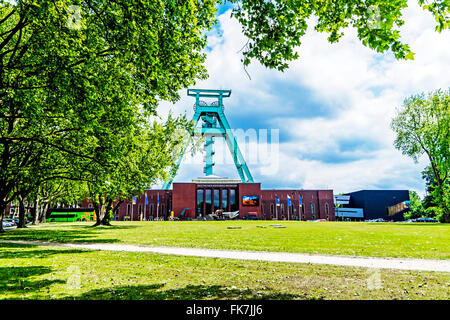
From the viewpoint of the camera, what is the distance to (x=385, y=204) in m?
92.6

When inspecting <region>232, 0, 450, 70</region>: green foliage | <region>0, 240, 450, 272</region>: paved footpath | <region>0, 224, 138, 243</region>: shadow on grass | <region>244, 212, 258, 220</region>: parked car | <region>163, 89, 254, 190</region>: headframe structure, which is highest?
<region>163, 89, 254, 190</region>: headframe structure

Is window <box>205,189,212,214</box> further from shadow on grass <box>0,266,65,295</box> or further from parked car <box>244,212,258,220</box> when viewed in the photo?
shadow on grass <box>0,266,65,295</box>

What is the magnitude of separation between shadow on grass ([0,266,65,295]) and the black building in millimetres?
100913

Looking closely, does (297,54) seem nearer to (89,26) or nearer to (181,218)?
(89,26)

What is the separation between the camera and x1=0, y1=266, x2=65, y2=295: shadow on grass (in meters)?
5.18

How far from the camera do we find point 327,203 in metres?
81.9

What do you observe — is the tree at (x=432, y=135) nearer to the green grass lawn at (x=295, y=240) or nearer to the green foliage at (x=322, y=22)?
the green grass lawn at (x=295, y=240)

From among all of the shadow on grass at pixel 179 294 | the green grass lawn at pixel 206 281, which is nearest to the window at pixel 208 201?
the green grass lawn at pixel 206 281

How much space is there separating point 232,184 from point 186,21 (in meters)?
68.1

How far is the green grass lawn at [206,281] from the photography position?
486 centimetres

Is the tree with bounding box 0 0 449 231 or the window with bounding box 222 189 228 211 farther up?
the tree with bounding box 0 0 449 231

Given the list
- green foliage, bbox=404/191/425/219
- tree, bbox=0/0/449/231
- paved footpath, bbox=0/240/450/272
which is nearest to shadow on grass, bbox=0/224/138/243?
tree, bbox=0/0/449/231

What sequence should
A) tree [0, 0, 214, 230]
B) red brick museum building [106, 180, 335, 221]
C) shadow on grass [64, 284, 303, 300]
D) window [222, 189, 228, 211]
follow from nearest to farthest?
shadow on grass [64, 284, 303, 300]
tree [0, 0, 214, 230]
red brick museum building [106, 180, 335, 221]
window [222, 189, 228, 211]

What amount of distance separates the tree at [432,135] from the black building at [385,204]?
51.0 metres
